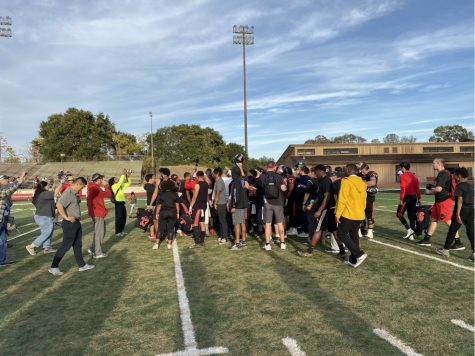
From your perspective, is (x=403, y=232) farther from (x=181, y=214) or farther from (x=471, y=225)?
(x=181, y=214)

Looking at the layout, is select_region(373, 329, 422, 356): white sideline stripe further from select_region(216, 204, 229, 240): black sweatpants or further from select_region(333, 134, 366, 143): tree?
select_region(333, 134, 366, 143): tree

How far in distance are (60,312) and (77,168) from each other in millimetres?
53056

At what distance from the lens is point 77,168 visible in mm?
52531

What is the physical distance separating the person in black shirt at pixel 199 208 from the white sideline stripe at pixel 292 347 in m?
5.09

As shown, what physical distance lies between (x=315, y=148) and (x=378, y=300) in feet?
150

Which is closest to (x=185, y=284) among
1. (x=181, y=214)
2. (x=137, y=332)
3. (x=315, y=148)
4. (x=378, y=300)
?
(x=137, y=332)

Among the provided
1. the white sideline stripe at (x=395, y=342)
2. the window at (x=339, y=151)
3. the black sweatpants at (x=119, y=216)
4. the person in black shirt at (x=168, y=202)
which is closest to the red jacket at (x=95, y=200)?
the person in black shirt at (x=168, y=202)

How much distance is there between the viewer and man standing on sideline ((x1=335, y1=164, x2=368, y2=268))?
6.13 metres

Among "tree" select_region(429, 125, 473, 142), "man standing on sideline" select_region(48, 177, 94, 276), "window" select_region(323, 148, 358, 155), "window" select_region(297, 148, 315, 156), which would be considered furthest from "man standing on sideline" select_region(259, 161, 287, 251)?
"tree" select_region(429, 125, 473, 142)

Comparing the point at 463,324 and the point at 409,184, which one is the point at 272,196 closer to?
the point at 409,184

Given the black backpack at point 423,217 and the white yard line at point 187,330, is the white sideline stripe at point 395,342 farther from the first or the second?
the black backpack at point 423,217

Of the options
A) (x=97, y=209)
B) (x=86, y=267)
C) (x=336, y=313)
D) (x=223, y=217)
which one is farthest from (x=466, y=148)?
(x=86, y=267)

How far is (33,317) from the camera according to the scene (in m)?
4.61

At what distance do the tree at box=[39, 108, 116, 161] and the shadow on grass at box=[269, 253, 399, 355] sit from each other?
2369 inches
